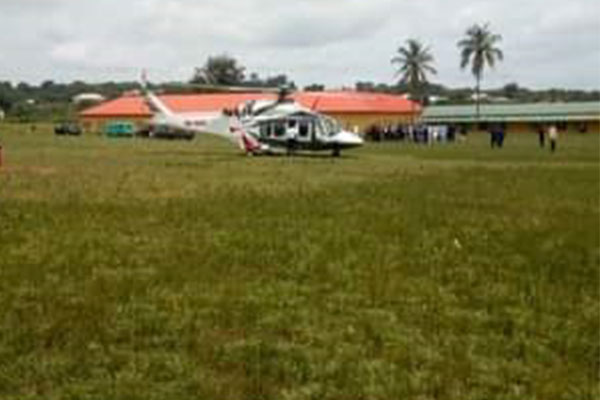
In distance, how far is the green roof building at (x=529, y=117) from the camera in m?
111

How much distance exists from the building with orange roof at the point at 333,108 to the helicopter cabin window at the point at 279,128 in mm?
60035

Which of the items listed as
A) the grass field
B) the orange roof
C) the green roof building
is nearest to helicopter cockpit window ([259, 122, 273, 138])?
the grass field

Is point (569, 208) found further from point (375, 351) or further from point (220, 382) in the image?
point (220, 382)

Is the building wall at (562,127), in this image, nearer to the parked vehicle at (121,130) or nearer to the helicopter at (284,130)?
the parked vehicle at (121,130)

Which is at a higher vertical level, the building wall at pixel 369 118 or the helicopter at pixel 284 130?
the helicopter at pixel 284 130

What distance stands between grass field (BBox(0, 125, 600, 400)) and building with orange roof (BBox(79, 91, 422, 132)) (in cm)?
8725

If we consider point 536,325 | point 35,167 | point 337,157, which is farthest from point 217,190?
point 337,157

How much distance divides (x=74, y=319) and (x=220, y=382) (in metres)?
2.03

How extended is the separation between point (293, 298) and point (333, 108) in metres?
98.0

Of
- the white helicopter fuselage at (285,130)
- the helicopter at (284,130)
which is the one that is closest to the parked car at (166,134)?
the helicopter at (284,130)

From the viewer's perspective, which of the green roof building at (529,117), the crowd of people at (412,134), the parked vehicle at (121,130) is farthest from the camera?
the green roof building at (529,117)

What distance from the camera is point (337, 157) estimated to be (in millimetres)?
43688

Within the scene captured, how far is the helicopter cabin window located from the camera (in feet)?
143

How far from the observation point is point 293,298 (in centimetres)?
1005
